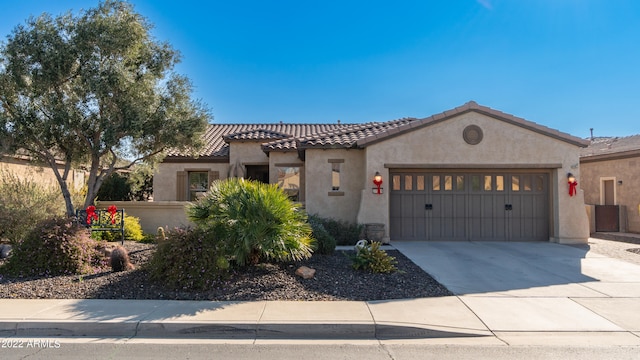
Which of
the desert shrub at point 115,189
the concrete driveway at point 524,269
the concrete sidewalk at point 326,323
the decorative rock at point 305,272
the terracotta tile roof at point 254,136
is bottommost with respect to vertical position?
the concrete sidewalk at point 326,323

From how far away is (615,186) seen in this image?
55.3 feet

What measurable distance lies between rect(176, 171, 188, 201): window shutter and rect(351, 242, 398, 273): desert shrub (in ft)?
38.8

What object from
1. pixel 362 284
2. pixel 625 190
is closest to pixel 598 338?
pixel 362 284

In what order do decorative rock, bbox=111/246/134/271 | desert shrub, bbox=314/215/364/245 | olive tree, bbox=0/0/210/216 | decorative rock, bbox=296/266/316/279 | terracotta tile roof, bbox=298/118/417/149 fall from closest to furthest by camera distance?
1. decorative rock, bbox=296/266/316/279
2. decorative rock, bbox=111/246/134/271
3. olive tree, bbox=0/0/210/216
4. desert shrub, bbox=314/215/364/245
5. terracotta tile roof, bbox=298/118/417/149

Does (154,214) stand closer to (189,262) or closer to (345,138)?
(345,138)

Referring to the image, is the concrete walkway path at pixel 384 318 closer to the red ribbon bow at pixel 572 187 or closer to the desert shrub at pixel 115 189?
the red ribbon bow at pixel 572 187

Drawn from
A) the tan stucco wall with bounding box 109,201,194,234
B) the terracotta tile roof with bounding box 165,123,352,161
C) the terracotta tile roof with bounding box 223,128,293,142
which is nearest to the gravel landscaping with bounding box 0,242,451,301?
the tan stucco wall with bounding box 109,201,194,234

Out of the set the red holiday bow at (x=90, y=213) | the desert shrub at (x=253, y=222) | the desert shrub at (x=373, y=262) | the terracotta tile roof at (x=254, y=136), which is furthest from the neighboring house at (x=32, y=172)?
the desert shrub at (x=373, y=262)

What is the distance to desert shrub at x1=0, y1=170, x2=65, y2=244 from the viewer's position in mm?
11023

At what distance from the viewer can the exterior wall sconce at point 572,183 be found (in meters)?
12.7

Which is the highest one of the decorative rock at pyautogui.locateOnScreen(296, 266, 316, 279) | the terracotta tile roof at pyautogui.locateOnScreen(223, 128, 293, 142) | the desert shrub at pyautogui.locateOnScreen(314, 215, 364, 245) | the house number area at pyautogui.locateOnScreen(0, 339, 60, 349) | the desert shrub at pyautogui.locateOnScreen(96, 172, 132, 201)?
the terracotta tile roof at pyautogui.locateOnScreen(223, 128, 293, 142)

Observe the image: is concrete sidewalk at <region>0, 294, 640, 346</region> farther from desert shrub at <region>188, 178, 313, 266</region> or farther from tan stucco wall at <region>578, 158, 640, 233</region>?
tan stucco wall at <region>578, 158, 640, 233</region>

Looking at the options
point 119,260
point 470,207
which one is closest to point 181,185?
point 119,260

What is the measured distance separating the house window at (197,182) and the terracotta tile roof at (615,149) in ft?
51.8
